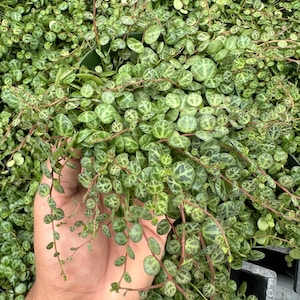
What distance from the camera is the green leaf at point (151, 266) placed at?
0.84 metres

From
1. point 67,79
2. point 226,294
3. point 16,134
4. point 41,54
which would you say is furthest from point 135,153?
point 41,54

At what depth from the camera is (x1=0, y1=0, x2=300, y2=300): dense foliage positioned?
88 cm

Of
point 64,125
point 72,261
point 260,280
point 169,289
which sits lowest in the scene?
point 260,280

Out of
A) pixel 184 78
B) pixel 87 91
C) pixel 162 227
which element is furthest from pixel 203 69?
pixel 162 227

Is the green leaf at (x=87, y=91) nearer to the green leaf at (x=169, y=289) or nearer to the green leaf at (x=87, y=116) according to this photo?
the green leaf at (x=87, y=116)

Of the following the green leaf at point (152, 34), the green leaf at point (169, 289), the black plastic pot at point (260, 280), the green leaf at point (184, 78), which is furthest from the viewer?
the black plastic pot at point (260, 280)

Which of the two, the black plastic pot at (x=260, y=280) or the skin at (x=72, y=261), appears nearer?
the skin at (x=72, y=261)

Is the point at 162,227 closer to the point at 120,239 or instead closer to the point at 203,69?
the point at 120,239

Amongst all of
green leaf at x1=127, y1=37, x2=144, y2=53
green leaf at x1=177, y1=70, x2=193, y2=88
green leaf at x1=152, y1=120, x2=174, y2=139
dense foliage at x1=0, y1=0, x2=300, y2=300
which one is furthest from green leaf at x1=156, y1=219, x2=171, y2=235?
green leaf at x1=127, y1=37, x2=144, y2=53

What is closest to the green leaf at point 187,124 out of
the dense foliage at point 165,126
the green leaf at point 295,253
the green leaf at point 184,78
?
the dense foliage at point 165,126

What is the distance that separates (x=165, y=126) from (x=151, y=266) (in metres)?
0.28

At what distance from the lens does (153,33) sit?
108 cm

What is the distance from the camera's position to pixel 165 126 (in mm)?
885

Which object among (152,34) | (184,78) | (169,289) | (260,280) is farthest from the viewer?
(260,280)
